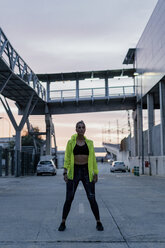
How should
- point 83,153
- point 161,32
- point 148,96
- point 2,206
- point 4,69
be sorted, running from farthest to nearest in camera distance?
point 148,96
point 161,32
point 4,69
point 2,206
point 83,153

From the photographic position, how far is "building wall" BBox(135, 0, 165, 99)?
29.5m

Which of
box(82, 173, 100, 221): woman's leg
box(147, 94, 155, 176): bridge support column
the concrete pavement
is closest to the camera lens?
the concrete pavement

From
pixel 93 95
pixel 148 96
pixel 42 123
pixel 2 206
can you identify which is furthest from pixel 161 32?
pixel 2 206

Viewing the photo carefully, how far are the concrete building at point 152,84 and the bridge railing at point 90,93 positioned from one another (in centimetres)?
141

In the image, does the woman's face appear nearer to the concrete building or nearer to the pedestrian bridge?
the concrete building

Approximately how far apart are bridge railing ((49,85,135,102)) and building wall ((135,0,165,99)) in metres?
1.42

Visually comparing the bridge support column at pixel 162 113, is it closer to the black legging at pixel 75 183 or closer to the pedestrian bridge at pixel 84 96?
the pedestrian bridge at pixel 84 96

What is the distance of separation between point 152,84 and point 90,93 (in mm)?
7291

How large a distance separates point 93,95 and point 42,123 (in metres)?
6.45

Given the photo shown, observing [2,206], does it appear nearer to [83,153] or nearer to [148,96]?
[83,153]

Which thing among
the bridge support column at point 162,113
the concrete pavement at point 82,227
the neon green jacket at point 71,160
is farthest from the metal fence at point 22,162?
the neon green jacket at point 71,160

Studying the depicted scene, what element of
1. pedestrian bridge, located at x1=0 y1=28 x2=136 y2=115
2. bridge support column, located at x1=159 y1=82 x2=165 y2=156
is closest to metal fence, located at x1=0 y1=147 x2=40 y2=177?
pedestrian bridge, located at x1=0 y1=28 x2=136 y2=115

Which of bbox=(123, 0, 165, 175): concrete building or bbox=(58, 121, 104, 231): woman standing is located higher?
bbox=(123, 0, 165, 175): concrete building

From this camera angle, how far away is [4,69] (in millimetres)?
21484
